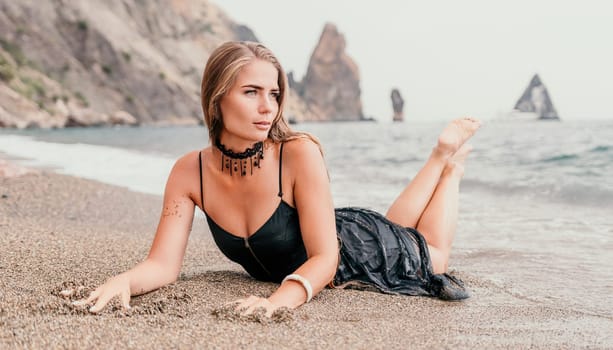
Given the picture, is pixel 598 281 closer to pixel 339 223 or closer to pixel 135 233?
pixel 339 223

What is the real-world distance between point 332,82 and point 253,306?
145 m

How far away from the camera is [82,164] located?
1473cm

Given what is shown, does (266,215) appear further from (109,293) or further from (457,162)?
(457,162)

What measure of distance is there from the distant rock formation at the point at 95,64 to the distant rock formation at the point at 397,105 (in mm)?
49935

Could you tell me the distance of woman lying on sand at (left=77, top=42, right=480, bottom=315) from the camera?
118 inches

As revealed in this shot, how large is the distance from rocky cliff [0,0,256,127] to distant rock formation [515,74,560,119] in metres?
48.1

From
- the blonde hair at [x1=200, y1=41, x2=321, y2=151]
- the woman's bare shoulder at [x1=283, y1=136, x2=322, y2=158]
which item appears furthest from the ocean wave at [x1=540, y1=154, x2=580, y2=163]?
the blonde hair at [x1=200, y1=41, x2=321, y2=151]

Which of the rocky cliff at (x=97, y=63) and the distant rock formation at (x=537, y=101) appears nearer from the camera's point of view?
the rocky cliff at (x=97, y=63)

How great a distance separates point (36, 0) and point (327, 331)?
232 ft

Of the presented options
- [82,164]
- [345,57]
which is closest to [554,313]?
[82,164]

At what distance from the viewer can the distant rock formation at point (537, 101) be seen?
98.1 meters

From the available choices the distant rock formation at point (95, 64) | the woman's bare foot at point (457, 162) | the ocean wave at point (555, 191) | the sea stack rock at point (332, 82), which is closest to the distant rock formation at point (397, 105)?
the sea stack rock at point (332, 82)

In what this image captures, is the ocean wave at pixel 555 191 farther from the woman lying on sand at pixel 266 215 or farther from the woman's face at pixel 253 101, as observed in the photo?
the woman's face at pixel 253 101

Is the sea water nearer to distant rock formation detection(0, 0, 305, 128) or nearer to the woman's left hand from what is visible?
the woman's left hand
